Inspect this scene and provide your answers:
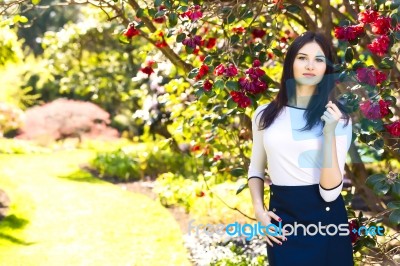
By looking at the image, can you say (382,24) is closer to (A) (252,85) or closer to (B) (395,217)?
(A) (252,85)

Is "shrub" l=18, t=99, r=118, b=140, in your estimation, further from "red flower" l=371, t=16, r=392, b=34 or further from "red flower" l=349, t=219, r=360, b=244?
"red flower" l=371, t=16, r=392, b=34

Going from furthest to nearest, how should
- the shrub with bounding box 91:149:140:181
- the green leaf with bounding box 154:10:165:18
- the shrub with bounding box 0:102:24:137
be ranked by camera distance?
the shrub with bounding box 0:102:24:137, the shrub with bounding box 91:149:140:181, the green leaf with bounding box 154:10:165:18

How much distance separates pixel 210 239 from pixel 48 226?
8.56 ft

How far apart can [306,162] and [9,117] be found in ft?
59.9

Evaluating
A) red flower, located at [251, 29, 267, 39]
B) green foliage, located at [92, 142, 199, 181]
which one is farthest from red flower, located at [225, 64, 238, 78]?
green foliage, located at [92, 142, 199, 181]

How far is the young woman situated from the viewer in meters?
2.75

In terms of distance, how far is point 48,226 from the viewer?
8.33 meters

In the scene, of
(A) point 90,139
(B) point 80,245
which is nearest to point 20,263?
(B) point 80,245

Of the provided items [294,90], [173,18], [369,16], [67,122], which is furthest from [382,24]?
[67,122]

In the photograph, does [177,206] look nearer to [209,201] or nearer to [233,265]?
[209,201]

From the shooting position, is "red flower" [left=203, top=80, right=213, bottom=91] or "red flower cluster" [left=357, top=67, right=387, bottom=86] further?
"red flower" [left=203, top=80, right=213, bottom=91]

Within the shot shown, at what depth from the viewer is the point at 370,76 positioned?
11.2 feet

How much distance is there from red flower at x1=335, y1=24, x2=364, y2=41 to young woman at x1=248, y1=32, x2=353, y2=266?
624 millimetres

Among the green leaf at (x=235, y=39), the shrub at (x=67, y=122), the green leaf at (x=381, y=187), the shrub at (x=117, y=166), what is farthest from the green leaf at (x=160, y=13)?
the shrub at (x=67, y=122)
